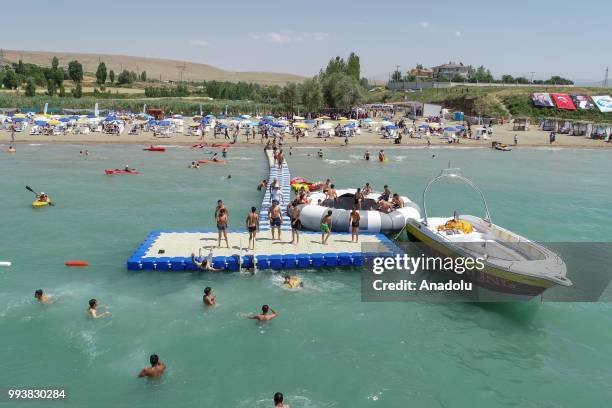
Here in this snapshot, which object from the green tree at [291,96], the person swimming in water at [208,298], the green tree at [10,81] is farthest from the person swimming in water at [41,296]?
the green tree at [10,81]

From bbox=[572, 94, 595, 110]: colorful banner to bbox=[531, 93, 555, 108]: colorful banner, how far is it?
139 inches

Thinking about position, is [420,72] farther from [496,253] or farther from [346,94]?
[496,253]

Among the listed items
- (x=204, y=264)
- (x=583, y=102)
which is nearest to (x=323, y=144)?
(x=204, y=264)

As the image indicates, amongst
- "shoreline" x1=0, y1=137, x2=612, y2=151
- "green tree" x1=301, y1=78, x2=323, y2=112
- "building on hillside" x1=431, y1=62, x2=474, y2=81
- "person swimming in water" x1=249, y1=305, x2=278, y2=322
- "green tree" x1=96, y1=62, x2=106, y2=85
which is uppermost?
"building on hillside" x1=431, y1=62, x2=474, y2=81

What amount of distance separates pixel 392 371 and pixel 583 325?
17.9ft

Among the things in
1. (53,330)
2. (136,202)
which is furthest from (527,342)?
(136,202)

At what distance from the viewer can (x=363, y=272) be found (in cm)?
1449

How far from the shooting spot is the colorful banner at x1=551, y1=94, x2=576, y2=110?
7470 centimetres

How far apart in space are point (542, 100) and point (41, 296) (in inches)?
3145

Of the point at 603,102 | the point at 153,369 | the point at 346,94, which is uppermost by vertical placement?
the point at 603,102

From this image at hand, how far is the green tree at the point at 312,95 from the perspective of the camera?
76.0m

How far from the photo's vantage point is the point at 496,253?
1342cm

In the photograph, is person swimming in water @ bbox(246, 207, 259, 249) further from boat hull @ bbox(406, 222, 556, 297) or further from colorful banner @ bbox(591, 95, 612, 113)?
colorful banner @ bbox(591, 95, 612, 113)

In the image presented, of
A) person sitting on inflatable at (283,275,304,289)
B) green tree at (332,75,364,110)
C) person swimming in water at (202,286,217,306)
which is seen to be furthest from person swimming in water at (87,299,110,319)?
green tree at (332,75,364,110)
